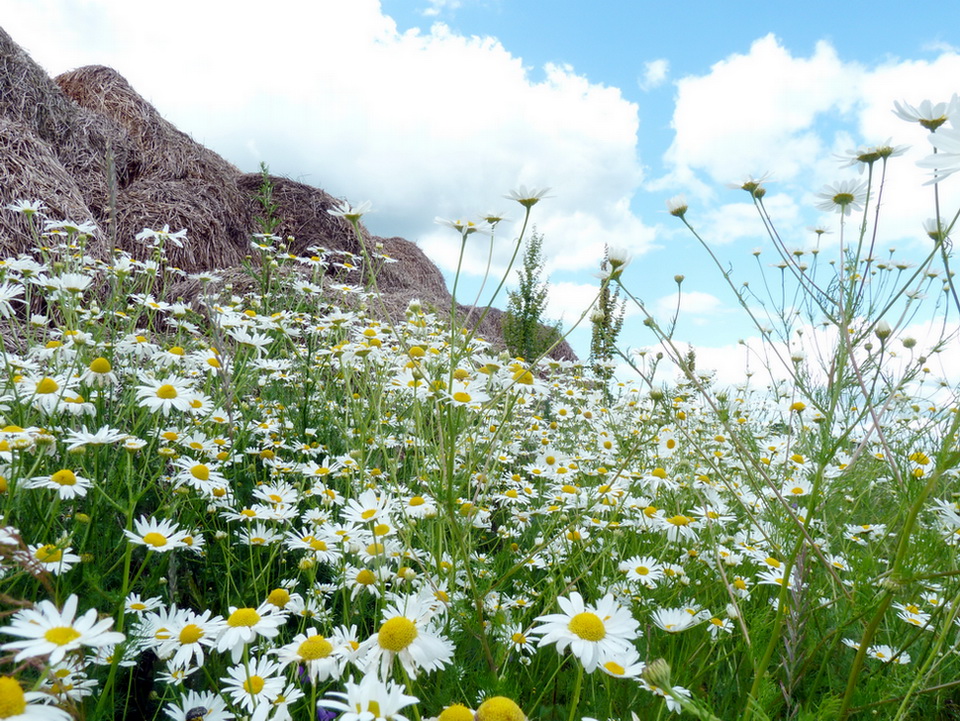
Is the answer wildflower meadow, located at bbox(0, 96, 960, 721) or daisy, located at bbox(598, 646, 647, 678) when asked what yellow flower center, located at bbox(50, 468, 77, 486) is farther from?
daisy, located at bbox(598, 646, 647, 678)

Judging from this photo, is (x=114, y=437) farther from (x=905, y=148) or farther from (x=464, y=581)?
(x=905, y=148)

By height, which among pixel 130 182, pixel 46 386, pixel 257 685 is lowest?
pixel 257 685

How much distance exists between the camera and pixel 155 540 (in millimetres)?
1467

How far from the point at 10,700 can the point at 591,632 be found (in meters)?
0.81

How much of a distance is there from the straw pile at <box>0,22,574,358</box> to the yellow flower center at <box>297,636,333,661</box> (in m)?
3.97

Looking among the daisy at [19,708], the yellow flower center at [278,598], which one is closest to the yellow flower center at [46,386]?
the yellow flower center at [278,598]

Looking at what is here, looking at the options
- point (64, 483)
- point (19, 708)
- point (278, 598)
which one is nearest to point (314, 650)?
point (278, 598)

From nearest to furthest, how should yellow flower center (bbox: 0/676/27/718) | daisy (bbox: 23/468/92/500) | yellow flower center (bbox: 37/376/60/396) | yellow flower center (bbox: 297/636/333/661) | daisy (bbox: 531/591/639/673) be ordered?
yellow flower center (bbox: 0/676/27/718) → daisy (bbox: 531/591/639/673) → yellow flower center (bbox: 297/636/333/661) → daisy (bbox: 23/468/92/500) → yellow flower center (bbox: 37/376/60/396)

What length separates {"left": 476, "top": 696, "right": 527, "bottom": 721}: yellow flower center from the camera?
84 cm

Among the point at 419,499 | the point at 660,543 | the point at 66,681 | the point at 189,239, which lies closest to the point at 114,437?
the point at 66,681

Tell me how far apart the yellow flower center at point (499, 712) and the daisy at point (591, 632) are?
0.51 ft

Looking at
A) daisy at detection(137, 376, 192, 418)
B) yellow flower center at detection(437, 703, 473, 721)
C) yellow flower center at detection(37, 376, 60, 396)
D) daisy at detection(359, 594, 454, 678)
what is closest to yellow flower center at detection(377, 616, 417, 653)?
daisy at detection(359, 594, 454, 678)

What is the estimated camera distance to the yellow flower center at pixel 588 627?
1.04 metres

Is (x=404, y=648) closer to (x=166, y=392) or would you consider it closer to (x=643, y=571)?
(x=643, y=571)
